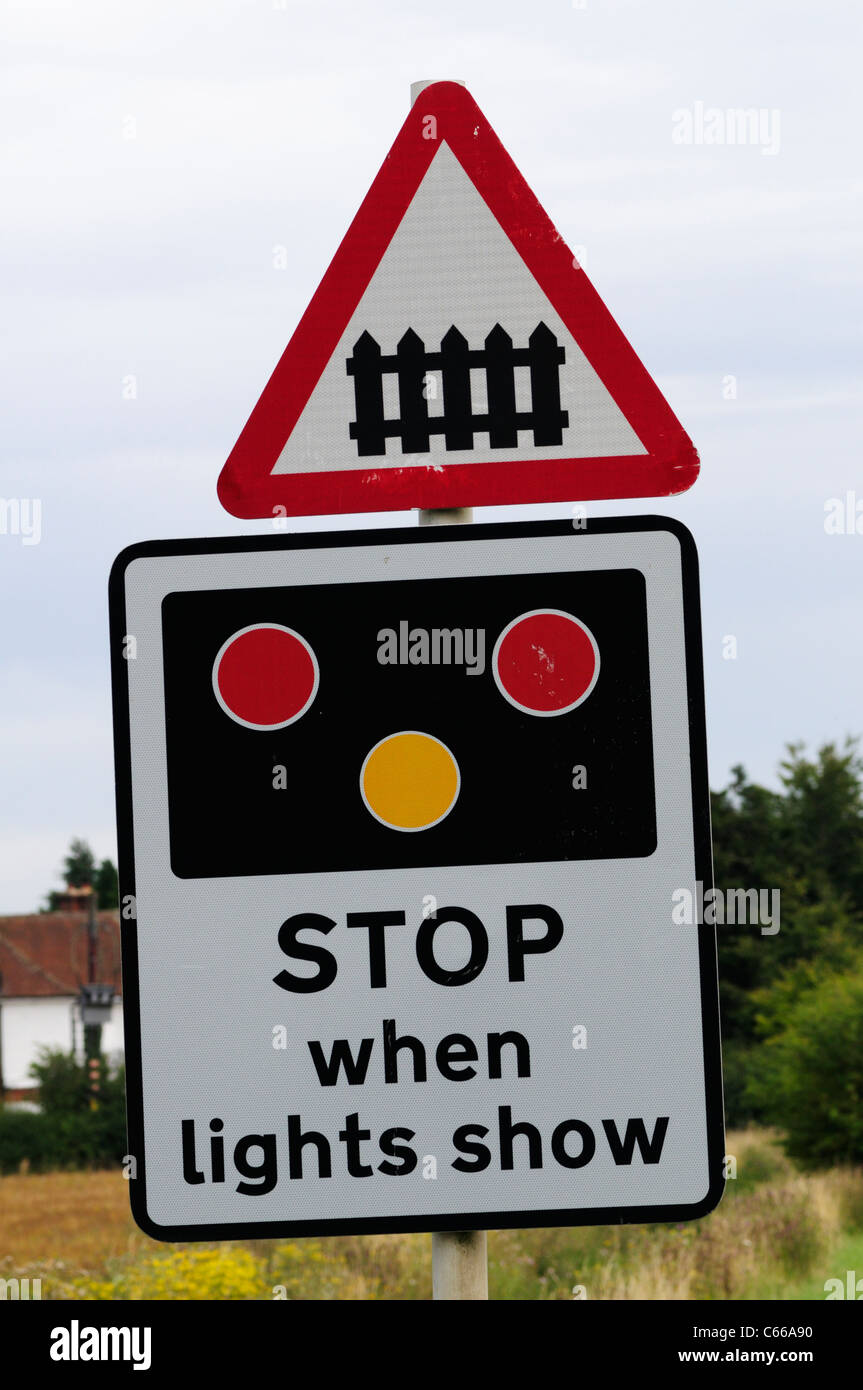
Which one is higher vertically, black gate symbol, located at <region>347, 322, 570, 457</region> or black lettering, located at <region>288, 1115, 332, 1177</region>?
black gate symbol, located at <region>347, 322, 570, 457</region>

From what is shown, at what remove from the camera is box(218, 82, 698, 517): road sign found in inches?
81.2

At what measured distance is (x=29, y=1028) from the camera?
197 feet

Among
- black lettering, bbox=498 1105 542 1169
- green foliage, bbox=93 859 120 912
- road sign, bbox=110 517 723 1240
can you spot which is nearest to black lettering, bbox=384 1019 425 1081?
road sign, bbox=110 517 723 1240

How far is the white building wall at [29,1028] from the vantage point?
5951 centimetres

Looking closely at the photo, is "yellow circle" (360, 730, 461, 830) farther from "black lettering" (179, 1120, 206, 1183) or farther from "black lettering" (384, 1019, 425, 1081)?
"black lettering" (179, 1120, 206, 1183)

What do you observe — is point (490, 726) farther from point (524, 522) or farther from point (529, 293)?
point (529, 293)

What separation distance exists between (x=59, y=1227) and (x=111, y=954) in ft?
143

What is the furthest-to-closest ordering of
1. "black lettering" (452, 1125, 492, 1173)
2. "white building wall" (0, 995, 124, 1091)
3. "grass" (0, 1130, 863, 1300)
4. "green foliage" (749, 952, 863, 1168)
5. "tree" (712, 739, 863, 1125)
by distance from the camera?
"white building wall" (0, 995, 124, 1091), "tree" (712, 739, 863, 1125), "green foliage" (749, 952, 863, 1168), "grass" (0, 1130, 863, 1300), "black lettering" (452, 1125, 492, 1173)

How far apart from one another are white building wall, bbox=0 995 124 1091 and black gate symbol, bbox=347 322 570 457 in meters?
59.9

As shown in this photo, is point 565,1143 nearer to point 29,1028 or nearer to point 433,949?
point 433,949

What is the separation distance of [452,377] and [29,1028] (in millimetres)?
61716

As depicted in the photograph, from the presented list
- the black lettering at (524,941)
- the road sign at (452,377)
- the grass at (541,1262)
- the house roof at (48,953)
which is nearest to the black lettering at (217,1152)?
the black lettering at (524,941)

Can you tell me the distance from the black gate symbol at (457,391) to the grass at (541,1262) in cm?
775

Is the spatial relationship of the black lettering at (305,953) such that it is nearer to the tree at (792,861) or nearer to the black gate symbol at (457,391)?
the black gate symbol at (457,391)
